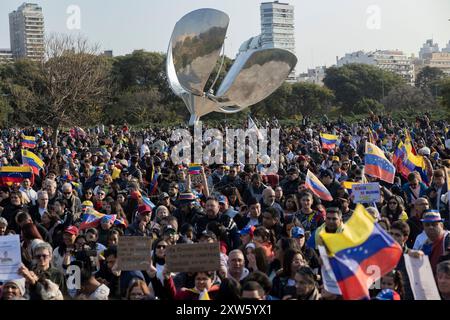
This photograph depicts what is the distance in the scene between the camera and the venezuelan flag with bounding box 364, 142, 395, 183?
13719 mm

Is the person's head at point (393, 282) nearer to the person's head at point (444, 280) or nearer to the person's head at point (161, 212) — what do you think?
the person's head at point (444, 280)

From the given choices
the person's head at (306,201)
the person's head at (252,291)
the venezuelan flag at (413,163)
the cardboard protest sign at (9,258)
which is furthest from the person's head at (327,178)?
the person's head at (252,291)

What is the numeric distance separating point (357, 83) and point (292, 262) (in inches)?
3073

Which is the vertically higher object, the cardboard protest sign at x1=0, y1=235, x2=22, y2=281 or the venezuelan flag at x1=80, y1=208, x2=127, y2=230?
the cardboard protest sign at x1=0, y1=235, x2=22, y2=281

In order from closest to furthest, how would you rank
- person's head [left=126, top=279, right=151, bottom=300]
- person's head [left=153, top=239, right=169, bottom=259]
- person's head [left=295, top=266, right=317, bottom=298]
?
person's head [left=295, top=266, right=317, bottom=298], person's head [left=126, top=279, right=151, bottom=300], person's head [left=153, top=239, right=169, bottom=259]

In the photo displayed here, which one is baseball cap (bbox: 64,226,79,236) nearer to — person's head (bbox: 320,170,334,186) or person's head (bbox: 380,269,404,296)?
person's head (bbox: 380,269,404,296)

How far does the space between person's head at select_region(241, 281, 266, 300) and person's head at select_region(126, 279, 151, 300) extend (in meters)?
0.75

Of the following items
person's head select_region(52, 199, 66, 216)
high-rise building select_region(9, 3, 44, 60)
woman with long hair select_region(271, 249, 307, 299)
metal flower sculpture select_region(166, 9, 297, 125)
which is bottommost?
woman with long hair select_region(271, 249, 307, 299)

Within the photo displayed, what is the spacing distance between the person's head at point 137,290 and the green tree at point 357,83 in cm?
7389

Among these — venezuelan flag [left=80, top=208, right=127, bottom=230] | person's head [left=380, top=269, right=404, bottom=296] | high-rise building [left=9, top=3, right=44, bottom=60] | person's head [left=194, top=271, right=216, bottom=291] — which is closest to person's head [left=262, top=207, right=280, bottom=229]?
venezuelan flag [left=80, top=208, right=127, bottom=230]

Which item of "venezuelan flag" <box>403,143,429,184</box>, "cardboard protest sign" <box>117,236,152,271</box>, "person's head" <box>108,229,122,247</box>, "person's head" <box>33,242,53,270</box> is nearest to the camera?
"cardboard protest sign" <box>117,236,152,271</box>

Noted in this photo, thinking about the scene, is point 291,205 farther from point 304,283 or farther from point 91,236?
point 304,283

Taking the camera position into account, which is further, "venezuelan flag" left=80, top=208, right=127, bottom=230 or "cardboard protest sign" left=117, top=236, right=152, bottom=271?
"venezuelan flag" left=80, top=208, right=127, bottom=230
